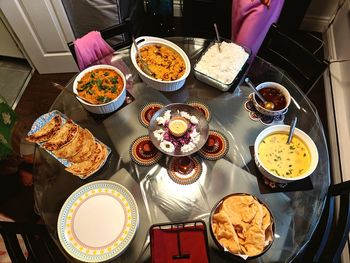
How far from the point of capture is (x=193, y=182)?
1.69 meters

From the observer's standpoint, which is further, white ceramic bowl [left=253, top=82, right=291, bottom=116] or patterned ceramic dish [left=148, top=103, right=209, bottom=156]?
white ceramic bowl [left=253, top=82, right=291, bottom=116]

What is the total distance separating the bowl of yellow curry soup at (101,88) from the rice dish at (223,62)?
498 mm

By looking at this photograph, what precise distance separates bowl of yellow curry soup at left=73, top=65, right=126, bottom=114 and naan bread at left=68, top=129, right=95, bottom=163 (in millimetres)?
190

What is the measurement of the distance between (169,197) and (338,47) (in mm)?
2620

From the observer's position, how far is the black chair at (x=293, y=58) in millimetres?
1973

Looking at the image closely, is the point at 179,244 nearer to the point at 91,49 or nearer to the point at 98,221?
the point at 98,221

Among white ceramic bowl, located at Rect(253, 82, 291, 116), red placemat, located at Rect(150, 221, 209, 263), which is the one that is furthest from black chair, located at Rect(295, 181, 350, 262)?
red placemat, located at Rect(150, 221, 209, 263)

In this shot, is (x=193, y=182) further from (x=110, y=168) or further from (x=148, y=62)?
(x=148, y=62)

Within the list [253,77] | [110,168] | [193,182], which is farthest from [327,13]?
[110,168]

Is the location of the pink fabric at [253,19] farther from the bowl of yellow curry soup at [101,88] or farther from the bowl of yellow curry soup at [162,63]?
the bowl of yellow curry soup at [101,88]

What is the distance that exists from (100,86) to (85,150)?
0.41 meters

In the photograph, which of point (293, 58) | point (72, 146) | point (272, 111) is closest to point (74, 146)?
point (72, 146)

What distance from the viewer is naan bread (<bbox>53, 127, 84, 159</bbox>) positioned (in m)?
1.66

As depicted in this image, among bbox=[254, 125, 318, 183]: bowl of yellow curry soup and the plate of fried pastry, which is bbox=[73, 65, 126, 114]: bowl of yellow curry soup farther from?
bbox=[254, 125, 318, 183]: bowl of yellow curry soup
